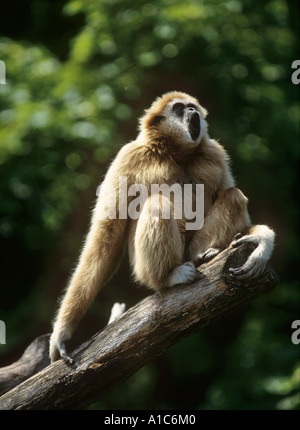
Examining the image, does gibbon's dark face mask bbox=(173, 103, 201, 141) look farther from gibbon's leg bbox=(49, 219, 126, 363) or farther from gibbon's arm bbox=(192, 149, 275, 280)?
gibbon's leg bbox=(49, 219, 126, 363)

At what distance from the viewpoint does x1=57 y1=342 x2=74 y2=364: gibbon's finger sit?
12.0ft

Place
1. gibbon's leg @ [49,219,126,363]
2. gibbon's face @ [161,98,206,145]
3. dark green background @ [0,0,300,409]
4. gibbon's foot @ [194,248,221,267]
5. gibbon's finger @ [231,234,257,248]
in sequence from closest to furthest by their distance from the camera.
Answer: gibbon's finger @ [231,234,257,248]
gibbon's foot @ [194,248,221,267]
gibbon's leg @ [49,219,126,363]
gibbon's face @ [161,98,206,145]
dark green background @ [0,0,300,409]

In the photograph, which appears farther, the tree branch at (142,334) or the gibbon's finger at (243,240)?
the gibbon's finger at (243,240)

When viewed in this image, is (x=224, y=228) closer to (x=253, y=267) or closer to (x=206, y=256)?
(x=206, y=256)

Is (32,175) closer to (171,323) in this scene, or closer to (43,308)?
(43,308)

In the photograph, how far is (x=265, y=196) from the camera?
780 cm

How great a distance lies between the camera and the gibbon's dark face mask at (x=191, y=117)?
4250 mm

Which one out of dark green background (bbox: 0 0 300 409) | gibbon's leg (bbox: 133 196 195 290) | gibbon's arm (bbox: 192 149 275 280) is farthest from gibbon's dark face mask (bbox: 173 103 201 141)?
dark green background (bbox: 0 0 300 409)

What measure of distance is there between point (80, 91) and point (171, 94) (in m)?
2.40

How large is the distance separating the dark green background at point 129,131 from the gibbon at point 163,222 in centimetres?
208

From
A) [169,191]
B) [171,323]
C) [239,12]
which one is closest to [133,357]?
[171,323]

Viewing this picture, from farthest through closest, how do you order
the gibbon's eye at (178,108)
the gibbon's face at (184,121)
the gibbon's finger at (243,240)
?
the gibbon's eye at (178,108), the gibbon's face at (184,121), the gibbon's finger at (243,240)

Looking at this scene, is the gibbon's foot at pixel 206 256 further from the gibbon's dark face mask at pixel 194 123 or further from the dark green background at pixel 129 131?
the dark green background at pixel 129 131

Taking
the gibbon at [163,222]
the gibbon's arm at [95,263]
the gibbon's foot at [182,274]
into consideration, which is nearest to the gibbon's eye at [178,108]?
the gibbon at [163,222]
